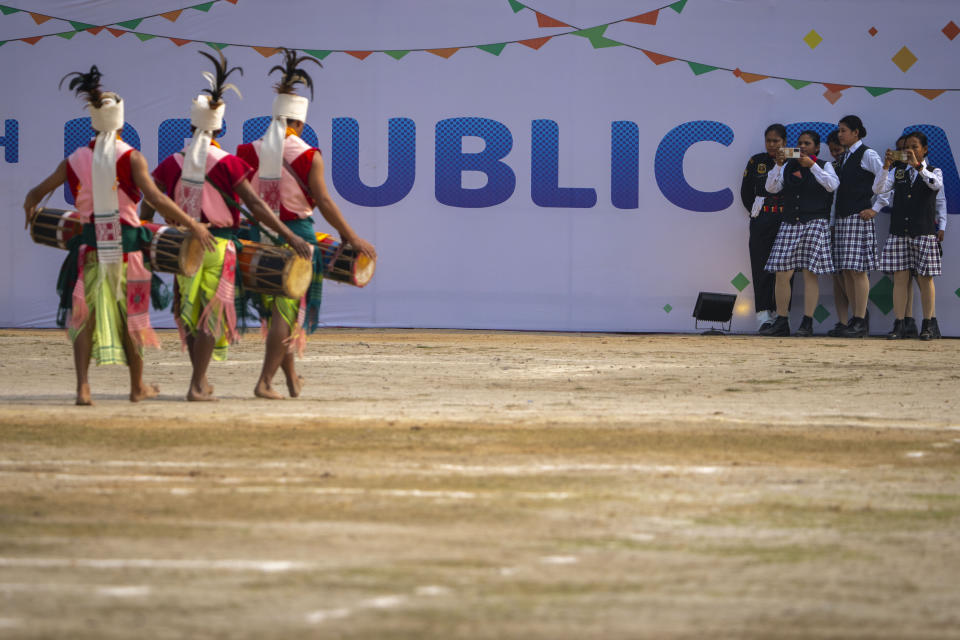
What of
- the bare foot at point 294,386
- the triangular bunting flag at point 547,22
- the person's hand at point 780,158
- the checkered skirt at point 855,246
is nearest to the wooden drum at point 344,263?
the bare foot at point 294,386

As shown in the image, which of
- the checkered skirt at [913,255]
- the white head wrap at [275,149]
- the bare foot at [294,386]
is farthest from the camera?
the checkered skirt at [913,255]

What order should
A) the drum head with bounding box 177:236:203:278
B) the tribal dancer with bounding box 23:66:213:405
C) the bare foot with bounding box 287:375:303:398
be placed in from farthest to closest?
the bare foot with bounding box 287:375:303:398 → the drum head with bounding box 177:236:203:278 → the tribal dancer with bounding box 23:66:213:405

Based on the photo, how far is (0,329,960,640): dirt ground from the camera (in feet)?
10.7

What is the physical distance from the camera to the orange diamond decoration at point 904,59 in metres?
12.8

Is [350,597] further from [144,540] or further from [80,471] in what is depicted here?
[80,471]

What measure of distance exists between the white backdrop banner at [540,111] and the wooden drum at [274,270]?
5.61 meters

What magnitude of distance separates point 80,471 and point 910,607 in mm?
3261

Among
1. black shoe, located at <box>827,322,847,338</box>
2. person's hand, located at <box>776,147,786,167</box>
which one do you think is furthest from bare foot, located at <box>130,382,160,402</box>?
black shoe, located at <box>827,322,847,338</box>

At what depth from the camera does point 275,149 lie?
7.45 m

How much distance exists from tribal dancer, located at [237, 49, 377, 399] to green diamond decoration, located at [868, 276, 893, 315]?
7.17 meters

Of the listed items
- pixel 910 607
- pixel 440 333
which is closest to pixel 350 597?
pixel 910 607

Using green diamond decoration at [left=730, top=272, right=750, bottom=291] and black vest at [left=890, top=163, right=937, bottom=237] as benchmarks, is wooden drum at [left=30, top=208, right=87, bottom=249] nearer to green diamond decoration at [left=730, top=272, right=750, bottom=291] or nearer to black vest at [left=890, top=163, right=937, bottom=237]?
green diamond decoration at [left=730, top=272, right=750, bottom=291]

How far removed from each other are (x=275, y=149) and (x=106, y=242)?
1.09 metres

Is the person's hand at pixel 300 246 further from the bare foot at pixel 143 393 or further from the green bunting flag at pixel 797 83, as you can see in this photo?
the green bunting flag at pixel 797 83
